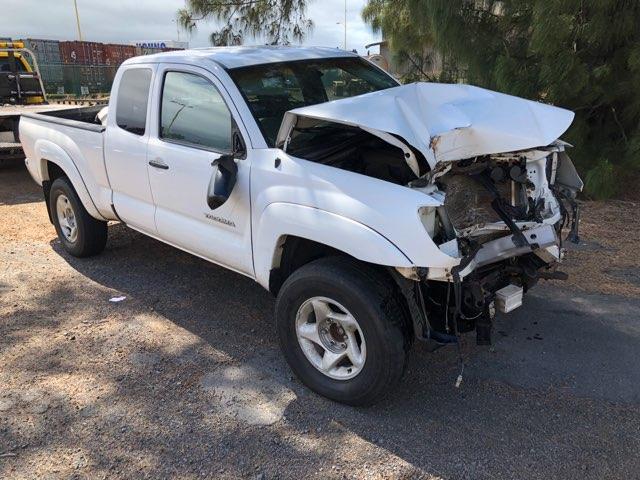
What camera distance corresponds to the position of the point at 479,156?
3275 millimetres

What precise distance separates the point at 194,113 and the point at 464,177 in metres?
1.99

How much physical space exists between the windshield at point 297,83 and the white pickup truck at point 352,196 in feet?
0.05

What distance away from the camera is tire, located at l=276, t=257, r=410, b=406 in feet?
9.89

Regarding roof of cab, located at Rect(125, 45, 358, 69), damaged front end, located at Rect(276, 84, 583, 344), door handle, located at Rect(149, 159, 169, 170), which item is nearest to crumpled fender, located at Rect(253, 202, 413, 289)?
damaged front end, located at Rect(276, 84, 583, 344)

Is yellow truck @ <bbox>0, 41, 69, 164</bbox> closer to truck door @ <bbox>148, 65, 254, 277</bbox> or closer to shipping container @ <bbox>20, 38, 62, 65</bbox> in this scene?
truck door @ <bbox>148, 65, 254, 277</bbox>

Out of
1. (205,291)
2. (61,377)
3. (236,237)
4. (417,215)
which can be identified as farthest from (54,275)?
(417,215)

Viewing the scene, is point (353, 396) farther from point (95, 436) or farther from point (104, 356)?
point (104, 356)

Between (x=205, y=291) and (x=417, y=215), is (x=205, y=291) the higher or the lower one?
the lower one

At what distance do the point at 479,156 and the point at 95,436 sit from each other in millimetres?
2633

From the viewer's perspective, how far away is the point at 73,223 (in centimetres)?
575

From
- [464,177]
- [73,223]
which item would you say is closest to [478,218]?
[464,177]

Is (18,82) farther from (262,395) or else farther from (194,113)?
(262,395)

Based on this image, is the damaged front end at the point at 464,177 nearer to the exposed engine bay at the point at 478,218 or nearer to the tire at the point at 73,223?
the exposed engine bay at the point at 478,218

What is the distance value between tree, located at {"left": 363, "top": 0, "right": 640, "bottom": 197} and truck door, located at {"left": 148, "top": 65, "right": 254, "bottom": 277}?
12.6ft
